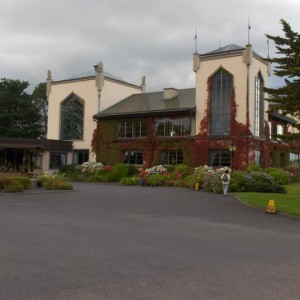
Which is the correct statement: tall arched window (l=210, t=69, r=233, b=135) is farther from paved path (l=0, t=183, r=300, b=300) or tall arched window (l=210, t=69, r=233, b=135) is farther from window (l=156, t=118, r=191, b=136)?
paved path (l=0, t=183, r=300, b=300)

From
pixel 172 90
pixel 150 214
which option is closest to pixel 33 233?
pixel 150 214

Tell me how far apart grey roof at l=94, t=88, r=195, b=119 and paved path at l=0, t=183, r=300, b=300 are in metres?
24.7

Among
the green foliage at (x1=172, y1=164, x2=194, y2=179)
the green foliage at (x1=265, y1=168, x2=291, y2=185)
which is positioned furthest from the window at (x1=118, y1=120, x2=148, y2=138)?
the green foliage at (x1=265, y1=168, x2=291, y2=185)

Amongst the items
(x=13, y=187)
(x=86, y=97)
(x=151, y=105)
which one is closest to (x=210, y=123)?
(x=151, y=105)

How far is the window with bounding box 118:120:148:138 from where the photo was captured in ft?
136

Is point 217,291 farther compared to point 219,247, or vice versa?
point 219,247

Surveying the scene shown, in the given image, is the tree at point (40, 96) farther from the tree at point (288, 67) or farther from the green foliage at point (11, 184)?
the tree at point (288, 67)

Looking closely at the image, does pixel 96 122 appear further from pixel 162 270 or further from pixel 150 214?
pixel 162 270

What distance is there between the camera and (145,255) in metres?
8.28

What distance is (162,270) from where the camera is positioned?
7.13m

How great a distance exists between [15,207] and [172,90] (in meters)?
29.4

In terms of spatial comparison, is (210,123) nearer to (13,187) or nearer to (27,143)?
(27,143)

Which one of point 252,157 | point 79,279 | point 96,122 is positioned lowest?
point 79,279

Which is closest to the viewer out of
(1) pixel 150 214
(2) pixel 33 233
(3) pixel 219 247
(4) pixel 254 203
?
(3) pixel 219 247
